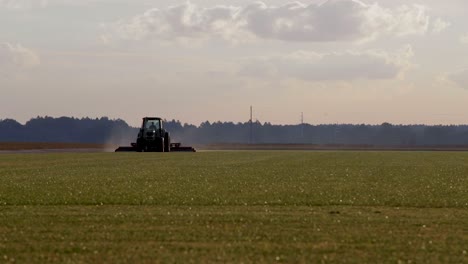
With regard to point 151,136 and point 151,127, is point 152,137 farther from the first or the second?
point 151,127

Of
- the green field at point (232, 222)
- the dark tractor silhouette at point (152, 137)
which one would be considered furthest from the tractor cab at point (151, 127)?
the green field at point (232, 222)

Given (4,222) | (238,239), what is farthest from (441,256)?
(4,222)

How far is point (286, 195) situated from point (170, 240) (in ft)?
30.9

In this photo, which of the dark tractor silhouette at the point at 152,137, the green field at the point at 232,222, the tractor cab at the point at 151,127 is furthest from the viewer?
the tractor cab at the point at 151,127

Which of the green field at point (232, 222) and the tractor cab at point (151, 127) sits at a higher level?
the tractor cab at point (151, 127)

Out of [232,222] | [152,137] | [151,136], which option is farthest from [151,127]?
[232,222]

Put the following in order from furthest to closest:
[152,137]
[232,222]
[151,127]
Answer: [151,127] < [152,137] < [232,222]

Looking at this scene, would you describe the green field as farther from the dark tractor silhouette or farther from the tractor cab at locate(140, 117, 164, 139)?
the tractor cab at locate(140, 117, 164, 139)

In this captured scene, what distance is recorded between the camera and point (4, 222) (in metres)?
15.3

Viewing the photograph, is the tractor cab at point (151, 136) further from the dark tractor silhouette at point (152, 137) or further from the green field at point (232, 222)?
the green field at point (232, 222)

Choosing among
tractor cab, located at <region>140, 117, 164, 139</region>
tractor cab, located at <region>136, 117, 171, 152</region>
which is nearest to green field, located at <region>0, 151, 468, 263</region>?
tractor cab, located at <region>136, 117, 171, 152</region>

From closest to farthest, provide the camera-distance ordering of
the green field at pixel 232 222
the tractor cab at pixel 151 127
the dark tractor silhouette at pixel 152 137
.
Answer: the green field at pixel 232 222, the dark tractor silhouette at pixel 152 137, the tractor cab at pixel 151 127

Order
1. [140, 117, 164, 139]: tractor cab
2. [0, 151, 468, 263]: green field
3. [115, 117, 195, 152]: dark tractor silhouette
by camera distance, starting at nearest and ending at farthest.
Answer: [0, 151, 468, 263]: green field
[115, 117, 195, 152]: dark tractor silhouette
[140, 117, 164, 139]: tractor cab

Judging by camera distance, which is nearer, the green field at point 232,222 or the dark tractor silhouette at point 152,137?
the green field at point 232,222
